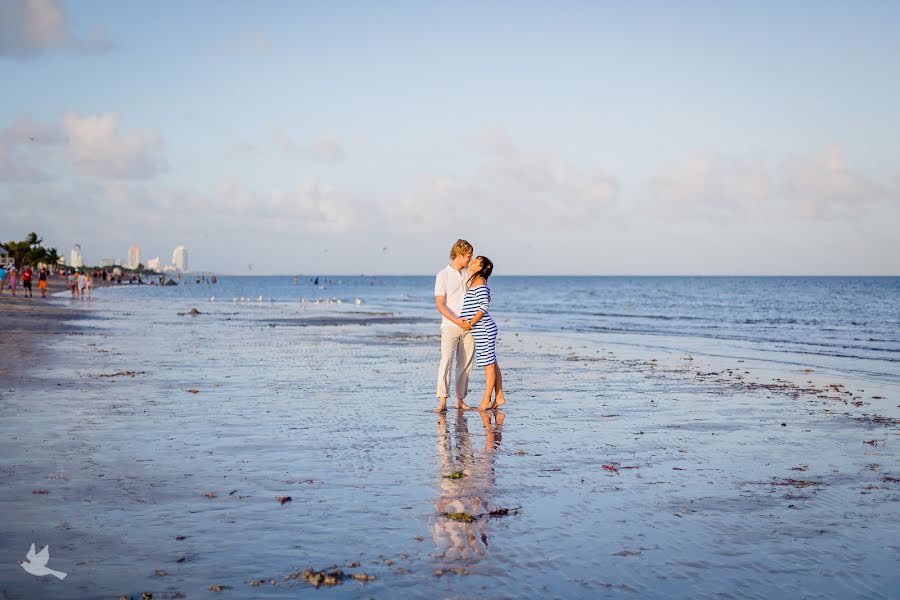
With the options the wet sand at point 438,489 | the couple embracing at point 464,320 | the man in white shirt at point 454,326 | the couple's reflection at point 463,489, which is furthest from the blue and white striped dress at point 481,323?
the couple's reflection at point 463,489

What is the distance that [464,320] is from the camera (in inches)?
468

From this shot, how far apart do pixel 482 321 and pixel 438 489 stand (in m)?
5.25

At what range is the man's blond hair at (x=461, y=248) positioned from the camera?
11570mm

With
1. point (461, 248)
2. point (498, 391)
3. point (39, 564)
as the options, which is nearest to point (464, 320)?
point (461, 248)

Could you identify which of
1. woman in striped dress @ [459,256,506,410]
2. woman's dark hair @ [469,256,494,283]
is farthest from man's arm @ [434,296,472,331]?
woman's dark hair @ [469,256,494,283]

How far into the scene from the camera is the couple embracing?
11.8 m

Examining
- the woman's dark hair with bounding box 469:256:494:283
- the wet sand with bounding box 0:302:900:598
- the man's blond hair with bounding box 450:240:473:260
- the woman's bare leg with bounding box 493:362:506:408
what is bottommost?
the wet sand with bounding box 0:302:900:598

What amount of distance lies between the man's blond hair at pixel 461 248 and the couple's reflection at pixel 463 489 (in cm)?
250

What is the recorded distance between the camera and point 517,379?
1675 cm

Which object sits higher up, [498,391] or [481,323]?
[481,323]

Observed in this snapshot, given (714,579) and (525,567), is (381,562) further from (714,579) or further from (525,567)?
(714,579)

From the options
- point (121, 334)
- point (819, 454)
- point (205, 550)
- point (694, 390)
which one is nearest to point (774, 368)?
point (694, 390)

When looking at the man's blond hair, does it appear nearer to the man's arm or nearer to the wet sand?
the man's arm

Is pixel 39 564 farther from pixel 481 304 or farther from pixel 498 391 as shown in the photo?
pixel 498 391
